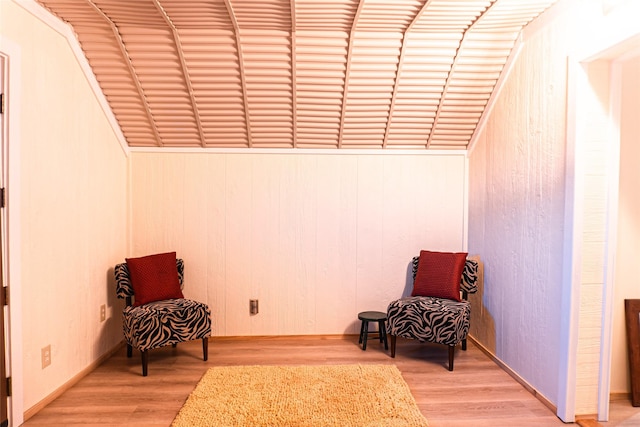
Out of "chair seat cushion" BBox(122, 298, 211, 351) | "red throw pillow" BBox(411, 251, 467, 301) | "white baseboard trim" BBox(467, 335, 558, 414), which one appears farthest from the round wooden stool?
"chair seat cushion" BBox(122, 298, 211, 351)

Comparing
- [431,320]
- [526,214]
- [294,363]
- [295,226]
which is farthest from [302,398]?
[526,214]

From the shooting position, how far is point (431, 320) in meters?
3.24

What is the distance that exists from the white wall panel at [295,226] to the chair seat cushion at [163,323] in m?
0.66

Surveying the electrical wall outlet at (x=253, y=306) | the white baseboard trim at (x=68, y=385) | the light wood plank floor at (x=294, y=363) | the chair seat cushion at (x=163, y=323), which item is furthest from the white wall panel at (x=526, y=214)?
the white baseboard trim at (x=68, y=385)

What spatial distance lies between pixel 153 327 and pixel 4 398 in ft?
3.09

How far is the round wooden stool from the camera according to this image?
3.62 m

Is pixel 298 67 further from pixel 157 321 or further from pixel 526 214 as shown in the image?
pixel 157 321

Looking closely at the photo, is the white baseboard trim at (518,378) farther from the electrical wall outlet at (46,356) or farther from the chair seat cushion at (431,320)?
the electrical wall outlet at (46,356)

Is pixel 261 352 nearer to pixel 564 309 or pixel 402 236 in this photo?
pixel 402 236

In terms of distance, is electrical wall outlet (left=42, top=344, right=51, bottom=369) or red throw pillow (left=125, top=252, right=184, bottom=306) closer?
electrical wall outlet (left=42, top=344, right=51, bottom=369)

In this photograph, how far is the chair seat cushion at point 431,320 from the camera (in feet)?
10.5

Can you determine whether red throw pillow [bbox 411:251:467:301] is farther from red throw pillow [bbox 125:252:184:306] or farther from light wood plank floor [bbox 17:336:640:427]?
red throw pillow [bbox 125:252:184:306]

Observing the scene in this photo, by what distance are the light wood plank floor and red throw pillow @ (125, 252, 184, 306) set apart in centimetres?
54

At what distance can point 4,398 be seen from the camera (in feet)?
7.66
